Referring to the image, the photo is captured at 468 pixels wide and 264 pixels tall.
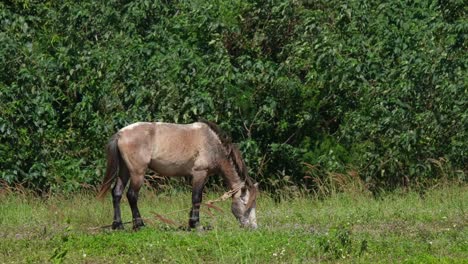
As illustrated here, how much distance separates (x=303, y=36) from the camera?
55.3ft

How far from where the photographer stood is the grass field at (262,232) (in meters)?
10.3

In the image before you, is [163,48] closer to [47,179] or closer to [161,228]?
[47,179]

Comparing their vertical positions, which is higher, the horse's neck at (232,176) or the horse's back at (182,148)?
the horse's back at (182,148)

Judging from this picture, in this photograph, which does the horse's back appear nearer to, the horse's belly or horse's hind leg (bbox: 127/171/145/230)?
the horse's belly

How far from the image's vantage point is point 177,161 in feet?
42.8

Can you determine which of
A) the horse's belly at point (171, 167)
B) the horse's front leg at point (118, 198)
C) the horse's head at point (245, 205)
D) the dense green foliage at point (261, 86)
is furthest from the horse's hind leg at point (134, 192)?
the dense green foliage at point (261, 86)

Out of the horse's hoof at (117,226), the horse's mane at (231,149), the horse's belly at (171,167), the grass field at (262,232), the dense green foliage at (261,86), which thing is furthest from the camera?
the dense green foliage at (261,86)

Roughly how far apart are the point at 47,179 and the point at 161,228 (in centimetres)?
450

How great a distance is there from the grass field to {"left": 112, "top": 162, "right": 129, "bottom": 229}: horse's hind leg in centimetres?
16

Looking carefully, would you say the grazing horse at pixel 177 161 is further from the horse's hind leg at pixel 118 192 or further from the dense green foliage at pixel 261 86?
the dense green foliage at pixel 261 86

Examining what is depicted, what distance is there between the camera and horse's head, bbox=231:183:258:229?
13008mm

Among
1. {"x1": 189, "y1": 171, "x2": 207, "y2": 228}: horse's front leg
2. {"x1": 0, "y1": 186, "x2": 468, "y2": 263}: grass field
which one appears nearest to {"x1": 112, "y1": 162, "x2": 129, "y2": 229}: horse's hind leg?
{"x1": 0, "y1": 186, "x2": 468, "y2": 263}: grass field

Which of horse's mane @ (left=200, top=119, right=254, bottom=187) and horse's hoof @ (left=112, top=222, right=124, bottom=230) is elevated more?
horse's mane @ (left=200, top=119, right=254, bottom=187)

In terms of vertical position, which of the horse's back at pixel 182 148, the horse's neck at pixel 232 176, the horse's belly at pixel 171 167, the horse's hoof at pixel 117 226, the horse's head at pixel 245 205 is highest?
the horse's back at pixel 182 148
